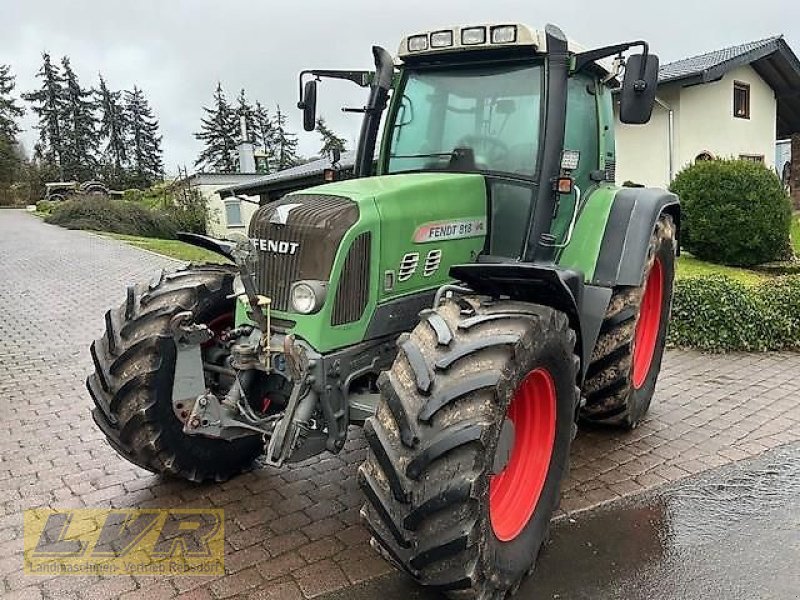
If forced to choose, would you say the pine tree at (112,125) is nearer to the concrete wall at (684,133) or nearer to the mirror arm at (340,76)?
the concrete wall at (684,133)

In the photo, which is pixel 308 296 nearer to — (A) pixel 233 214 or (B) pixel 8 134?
(A) pixel 233 214

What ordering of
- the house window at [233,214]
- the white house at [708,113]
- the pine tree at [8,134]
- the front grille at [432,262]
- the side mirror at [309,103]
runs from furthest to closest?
the pine tree at [8,134], the house window at [233,214], the white house at [708,113], the side mirror at [309,103], the front grille at [432,262]

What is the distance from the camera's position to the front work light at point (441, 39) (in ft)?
12.2

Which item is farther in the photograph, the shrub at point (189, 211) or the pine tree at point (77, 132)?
the pine tree at point (77, 132)

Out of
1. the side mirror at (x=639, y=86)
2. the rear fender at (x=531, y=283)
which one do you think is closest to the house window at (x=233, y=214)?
the side mirror at (x=639, y=86)

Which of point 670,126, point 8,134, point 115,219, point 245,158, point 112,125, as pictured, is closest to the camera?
point 670,126

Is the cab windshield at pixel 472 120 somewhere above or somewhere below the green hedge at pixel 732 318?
above

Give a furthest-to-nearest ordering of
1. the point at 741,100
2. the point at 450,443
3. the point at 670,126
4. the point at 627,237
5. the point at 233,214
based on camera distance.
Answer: the point at 233,214
the point at 741,100
the point at 670,126
the point at 627,237
the point at 450,443

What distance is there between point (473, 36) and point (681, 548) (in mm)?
2696

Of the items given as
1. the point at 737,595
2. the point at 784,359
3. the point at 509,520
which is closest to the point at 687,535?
the point at 737,595

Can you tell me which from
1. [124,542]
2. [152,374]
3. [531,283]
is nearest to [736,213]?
[531,283]

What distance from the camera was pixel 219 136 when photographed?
6209 centimetres

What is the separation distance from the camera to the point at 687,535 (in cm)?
342

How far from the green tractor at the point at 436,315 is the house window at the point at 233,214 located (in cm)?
2787
